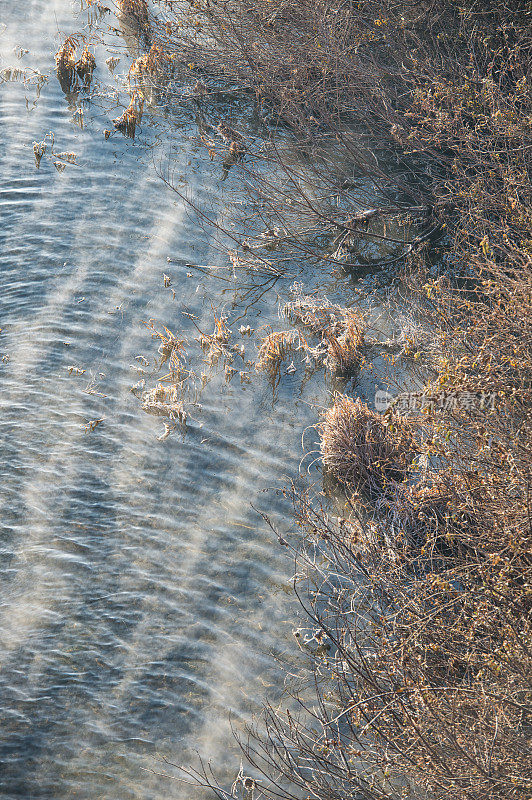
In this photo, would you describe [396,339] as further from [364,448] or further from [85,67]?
[85,67]

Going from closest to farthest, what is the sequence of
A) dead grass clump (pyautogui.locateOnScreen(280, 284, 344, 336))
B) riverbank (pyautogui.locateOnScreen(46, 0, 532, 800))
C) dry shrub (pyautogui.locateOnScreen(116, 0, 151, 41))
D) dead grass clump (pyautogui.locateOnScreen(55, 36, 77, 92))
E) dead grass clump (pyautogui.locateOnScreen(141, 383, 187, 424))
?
riverbank (pyautogui.locateOnScreen(46, 0, 532, 800)), dead grass clump (pyautogui.locateOnScreen(141, 383, 187, 424)), dead grass clump (pyautogui.locateOnScreen(280, 284, 344, 336)), dead grass clump (pyautogui.locateOnScreen(55, 36, 77, 92)), dry shrub (pyautogui.locateOnScreen(116, 0, 151, 41))

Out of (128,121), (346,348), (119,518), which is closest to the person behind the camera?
(119,518)

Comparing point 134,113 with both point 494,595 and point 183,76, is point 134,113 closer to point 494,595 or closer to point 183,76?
point 183,76

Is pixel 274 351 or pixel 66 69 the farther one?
pixel 66 69

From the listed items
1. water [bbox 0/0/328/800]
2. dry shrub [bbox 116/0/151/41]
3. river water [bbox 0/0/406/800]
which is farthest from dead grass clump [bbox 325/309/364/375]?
dry shrub [bbox 116/0/151/41]

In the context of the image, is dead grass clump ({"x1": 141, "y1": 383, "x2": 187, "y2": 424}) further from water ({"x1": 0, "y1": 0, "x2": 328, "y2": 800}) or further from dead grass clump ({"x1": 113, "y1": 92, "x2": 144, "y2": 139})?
dead grass clump ({"x1": 113, "y1": 92, "x2": 144, "y2": 139})

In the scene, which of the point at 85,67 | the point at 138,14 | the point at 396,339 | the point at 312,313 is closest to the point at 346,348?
the point at 396,339
